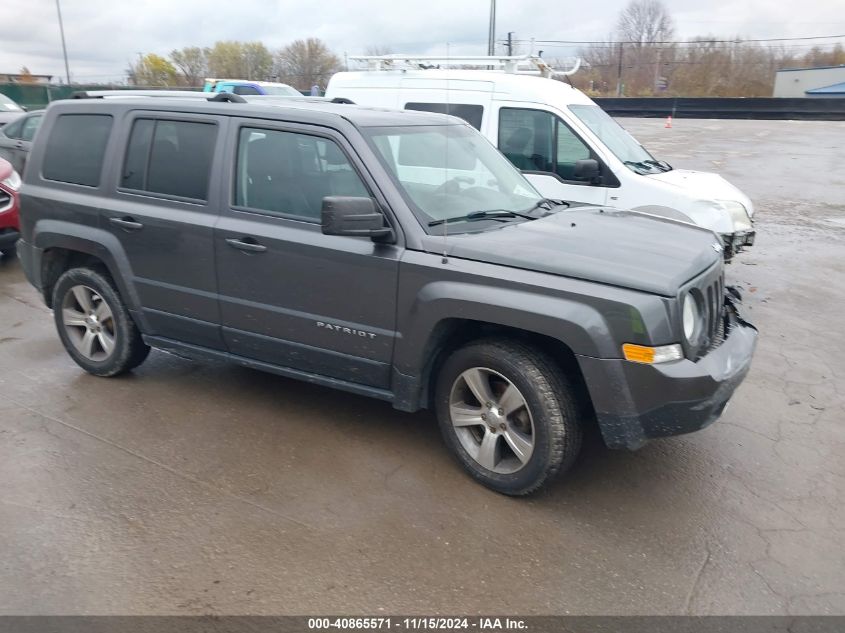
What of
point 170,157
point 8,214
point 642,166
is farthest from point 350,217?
point 8,214

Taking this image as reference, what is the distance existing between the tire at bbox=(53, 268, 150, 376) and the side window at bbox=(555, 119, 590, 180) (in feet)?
14.8

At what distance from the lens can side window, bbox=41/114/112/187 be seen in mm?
4941

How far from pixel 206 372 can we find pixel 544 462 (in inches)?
116

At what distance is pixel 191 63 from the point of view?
154 ft

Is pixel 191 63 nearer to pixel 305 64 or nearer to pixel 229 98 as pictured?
pixel 305 64

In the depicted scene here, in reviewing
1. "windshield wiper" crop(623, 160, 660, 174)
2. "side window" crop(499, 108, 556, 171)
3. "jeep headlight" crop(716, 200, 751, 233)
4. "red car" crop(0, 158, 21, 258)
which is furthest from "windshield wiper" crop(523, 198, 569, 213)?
"red car" crop(0, 158, 21, 258)

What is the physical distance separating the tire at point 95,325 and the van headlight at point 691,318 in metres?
3.61

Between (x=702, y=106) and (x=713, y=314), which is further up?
(x=702, y=106)

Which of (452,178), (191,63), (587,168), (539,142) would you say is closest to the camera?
(452,178)

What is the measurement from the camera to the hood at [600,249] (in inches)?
135

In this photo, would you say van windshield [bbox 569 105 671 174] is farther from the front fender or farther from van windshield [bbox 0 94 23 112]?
van windshield [bbox 0 94 23 112]

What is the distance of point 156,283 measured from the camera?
4.70m

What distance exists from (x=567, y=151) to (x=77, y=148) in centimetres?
466

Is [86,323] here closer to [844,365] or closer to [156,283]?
[156,283]
